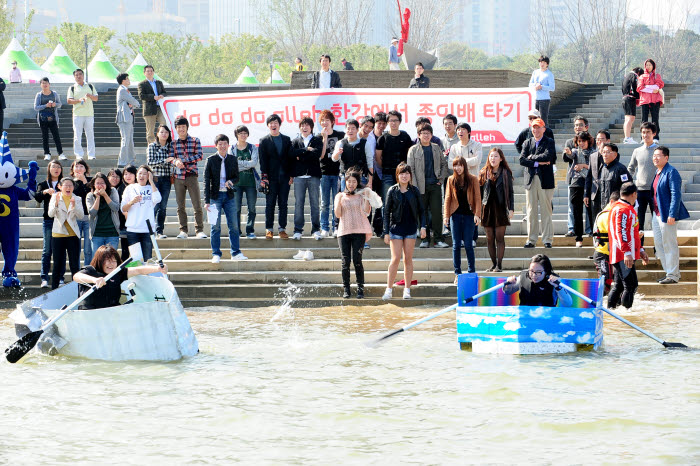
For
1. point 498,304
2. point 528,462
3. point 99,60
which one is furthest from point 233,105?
point 99,60

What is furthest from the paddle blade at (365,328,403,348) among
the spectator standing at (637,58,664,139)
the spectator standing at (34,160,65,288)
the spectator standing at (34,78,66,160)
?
the spectator standing at (34,78,66,160)

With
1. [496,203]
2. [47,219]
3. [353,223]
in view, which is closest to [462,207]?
[496,203]

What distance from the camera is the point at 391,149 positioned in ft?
49.9

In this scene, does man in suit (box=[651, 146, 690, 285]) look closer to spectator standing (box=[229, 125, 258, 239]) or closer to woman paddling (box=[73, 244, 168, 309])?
spectator standing (box=[229, 125, 258, 239])

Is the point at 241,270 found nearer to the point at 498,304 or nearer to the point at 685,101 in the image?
the point at 498,304

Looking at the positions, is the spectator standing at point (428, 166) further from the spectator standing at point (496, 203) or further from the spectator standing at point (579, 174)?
the spectator standing at point (579, 174)

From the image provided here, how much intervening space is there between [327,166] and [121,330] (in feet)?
18.9

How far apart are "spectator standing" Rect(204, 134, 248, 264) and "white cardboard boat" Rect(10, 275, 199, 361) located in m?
3.95

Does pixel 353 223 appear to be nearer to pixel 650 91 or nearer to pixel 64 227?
pixel 64 227

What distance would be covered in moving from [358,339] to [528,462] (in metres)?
4.63

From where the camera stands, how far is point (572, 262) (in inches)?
583

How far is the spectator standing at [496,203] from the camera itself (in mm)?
14398

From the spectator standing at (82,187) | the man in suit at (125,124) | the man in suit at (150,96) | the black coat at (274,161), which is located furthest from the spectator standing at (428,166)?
the man in suit at (150,96)

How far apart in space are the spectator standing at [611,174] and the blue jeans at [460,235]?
204 cm
